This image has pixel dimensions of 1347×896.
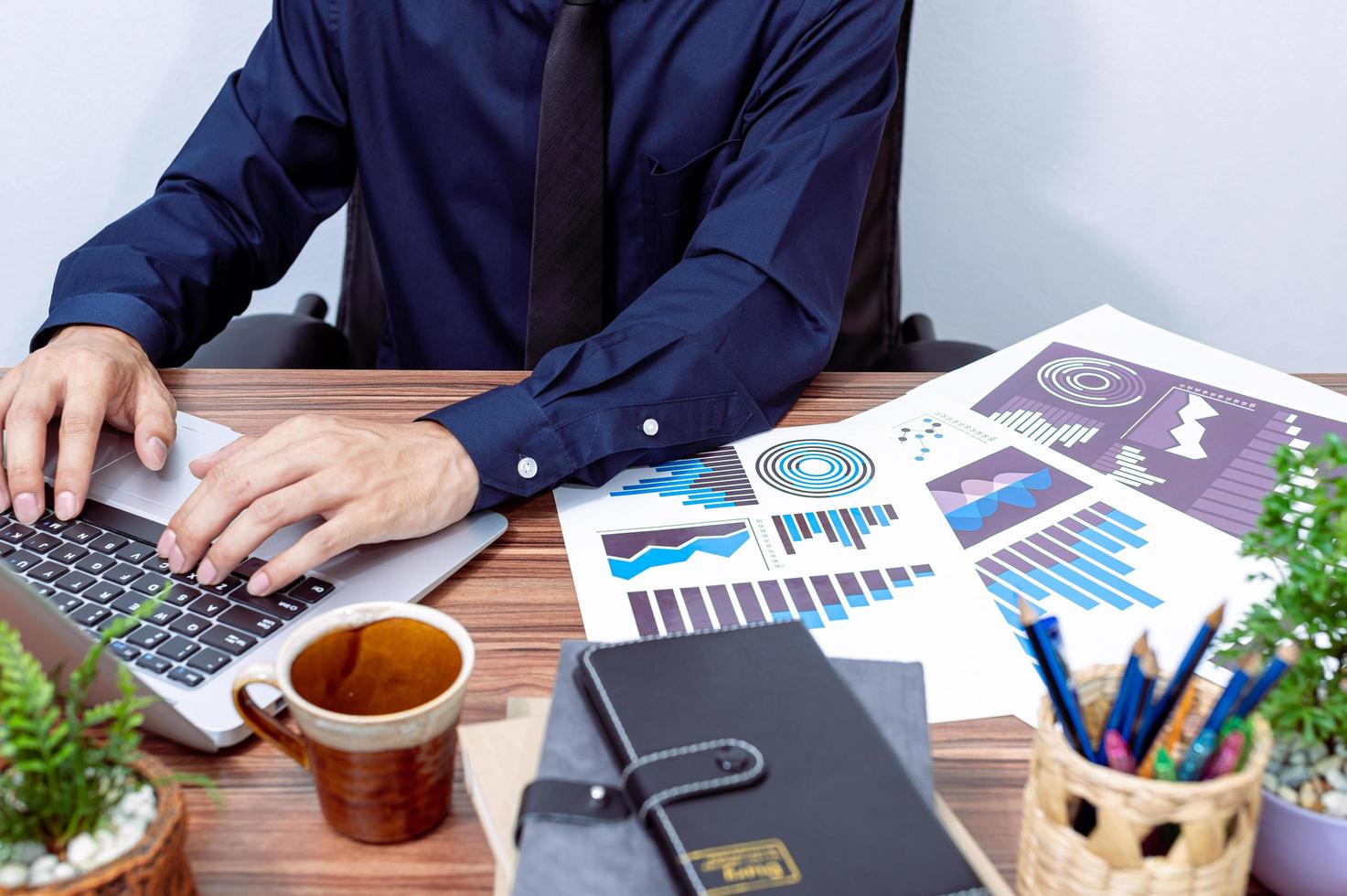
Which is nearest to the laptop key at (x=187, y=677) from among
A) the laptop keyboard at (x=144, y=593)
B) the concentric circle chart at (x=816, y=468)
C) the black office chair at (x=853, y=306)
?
the laptop keyboard at (x=144, y=593)

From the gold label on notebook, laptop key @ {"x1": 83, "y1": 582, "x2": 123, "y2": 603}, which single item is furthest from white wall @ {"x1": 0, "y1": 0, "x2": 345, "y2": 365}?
the gold label on notebook

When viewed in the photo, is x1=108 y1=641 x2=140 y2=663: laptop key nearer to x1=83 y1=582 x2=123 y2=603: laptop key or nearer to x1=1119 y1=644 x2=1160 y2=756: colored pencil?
x1=83 y1=582 x2=123 y2=603: laptop key

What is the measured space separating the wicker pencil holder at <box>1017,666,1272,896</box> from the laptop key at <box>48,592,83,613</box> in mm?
568

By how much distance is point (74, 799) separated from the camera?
0.42 meters

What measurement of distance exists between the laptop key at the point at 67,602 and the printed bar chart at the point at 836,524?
47 cm

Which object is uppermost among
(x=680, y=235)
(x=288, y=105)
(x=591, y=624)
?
(x=288, y=105)

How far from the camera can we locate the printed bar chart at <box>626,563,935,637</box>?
0.70m

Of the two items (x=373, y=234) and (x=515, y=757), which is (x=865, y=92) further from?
(x=515, y=757)

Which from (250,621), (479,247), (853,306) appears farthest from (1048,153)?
(250,621)

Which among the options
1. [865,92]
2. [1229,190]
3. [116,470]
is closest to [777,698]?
[116,470]

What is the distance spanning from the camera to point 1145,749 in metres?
0.46

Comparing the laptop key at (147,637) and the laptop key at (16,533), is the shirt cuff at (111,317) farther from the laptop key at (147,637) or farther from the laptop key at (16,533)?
the laptop key at (147,637)

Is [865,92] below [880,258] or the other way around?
the other way around

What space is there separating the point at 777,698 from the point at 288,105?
1000mm
